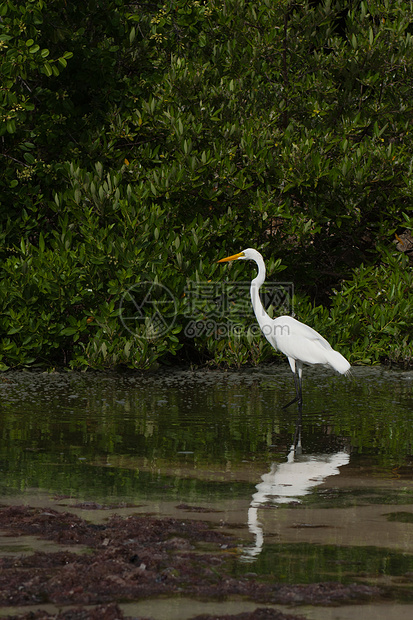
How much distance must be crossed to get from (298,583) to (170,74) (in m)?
9.78

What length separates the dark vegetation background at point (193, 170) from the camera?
1141cm

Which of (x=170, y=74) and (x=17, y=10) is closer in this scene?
(x=17, y=10)

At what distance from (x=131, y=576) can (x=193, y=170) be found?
8.42 m

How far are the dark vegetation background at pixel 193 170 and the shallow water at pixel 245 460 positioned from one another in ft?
3.72

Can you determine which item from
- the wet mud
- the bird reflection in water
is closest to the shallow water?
the bird reflection in water

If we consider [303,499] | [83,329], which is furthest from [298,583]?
[83,329]

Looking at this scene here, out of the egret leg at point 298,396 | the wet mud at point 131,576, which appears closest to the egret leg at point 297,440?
the egret leg at point 298,396

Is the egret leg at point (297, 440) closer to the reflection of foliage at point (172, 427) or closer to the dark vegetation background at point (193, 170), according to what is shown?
the reflection of foliage at point (172, 427)

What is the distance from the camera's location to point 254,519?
503 cm

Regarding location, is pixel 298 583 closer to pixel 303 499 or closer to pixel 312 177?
pixel 303 499

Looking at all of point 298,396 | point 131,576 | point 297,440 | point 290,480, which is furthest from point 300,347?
point 131,576

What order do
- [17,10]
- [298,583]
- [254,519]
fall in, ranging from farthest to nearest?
1. [17,10]
2. [254,519]
3. [298,583]

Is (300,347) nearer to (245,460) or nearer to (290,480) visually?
(245,460)

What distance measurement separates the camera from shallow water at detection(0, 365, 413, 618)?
181 inches
